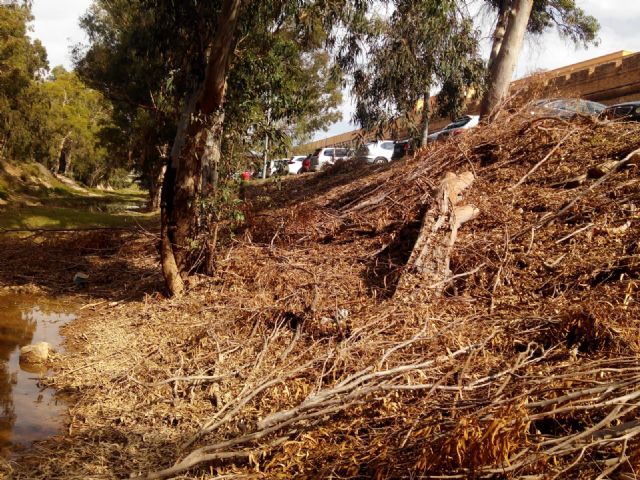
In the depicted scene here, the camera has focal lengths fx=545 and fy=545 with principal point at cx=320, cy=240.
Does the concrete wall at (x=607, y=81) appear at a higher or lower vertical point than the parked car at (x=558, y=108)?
higher

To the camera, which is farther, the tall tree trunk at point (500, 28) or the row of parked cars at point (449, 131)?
the tall tree trunk at point (500, 28)

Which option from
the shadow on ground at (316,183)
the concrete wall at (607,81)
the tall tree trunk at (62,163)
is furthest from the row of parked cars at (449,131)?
the tall tree trunk at (62,163)

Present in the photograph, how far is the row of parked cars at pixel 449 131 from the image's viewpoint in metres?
10.6

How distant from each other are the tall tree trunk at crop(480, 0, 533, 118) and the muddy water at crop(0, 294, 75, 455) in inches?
433

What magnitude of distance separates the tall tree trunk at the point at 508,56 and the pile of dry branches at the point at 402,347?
462 cm

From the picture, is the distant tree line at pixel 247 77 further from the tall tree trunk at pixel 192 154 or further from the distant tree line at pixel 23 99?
the distant tree line at pixel 23 99

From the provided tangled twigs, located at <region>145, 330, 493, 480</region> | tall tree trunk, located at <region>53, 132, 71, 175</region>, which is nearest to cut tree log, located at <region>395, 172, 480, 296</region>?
tangled twigs, located at <region>145, 330, 493, 480</region>

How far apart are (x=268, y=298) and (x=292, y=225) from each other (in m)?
2.80

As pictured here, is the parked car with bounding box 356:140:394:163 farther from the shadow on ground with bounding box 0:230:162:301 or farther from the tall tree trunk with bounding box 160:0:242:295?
the tall tree trunk with bounding box 160:0:242:295

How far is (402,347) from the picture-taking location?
16.5 ft

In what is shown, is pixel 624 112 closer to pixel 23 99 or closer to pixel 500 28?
pixel 500 28

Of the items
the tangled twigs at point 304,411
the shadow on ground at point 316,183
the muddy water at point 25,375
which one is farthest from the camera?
the shadow on ground at point 316,183

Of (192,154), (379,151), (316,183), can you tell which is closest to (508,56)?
(316,183)

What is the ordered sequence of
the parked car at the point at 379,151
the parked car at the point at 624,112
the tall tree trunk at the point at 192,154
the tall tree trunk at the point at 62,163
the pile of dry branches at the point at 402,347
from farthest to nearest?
the tall tree trunk at the point at 62,163 → the parked car at the point at 379,151 → the parked car at the point at 624,112 → the tall tree trunk at the point at 192,154 → the pile of dry branches at the point at 402,347
